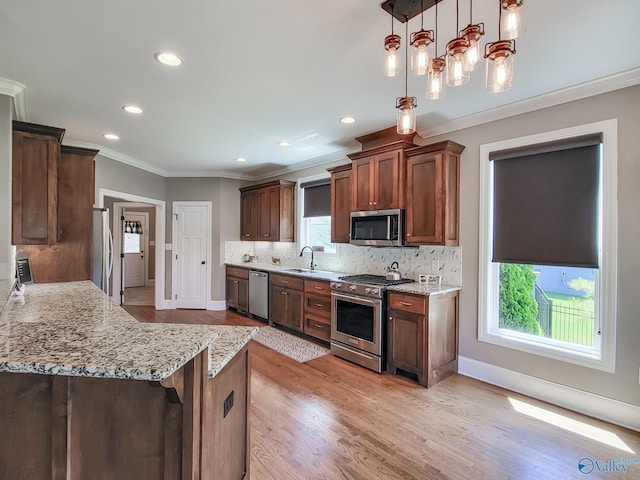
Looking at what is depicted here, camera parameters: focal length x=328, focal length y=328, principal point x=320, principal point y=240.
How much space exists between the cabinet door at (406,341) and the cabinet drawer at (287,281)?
5.08 feet

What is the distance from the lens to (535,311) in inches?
119

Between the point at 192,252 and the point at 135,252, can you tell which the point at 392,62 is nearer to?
the point at 192,252

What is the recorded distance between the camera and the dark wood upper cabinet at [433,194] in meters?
3.24

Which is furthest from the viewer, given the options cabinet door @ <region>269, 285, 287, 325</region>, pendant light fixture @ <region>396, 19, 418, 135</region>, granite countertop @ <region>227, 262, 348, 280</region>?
cabinet door @ <region>269, 285, 287, 325</region>

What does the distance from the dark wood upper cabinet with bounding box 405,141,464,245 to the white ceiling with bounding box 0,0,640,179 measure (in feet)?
1.26

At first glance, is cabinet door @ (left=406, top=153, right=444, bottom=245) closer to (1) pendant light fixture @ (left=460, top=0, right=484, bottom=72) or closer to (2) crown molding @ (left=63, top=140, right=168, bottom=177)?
(1) pendant light fixture @ (left=460, top=0, right=484, bottom=72)

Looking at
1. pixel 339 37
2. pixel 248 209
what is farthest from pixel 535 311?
pixel 248 209

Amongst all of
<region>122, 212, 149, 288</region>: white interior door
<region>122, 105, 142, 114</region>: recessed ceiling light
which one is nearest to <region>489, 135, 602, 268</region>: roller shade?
<region>122, 105, 142, 114</region>: recessed ceiling light

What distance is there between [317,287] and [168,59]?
2907 millimetres

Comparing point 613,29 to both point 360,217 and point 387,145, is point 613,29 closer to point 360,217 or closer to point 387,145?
point 387,145

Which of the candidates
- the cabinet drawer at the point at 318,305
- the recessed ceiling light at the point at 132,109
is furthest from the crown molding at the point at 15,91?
the cabinet drawer at the point at 318,305

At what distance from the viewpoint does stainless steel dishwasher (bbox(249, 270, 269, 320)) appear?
16.8ft

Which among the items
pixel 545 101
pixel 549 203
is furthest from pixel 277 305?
pixel 545 101

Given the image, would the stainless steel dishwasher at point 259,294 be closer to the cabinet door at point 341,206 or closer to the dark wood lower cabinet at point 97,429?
the cabinet door at point 341,206
